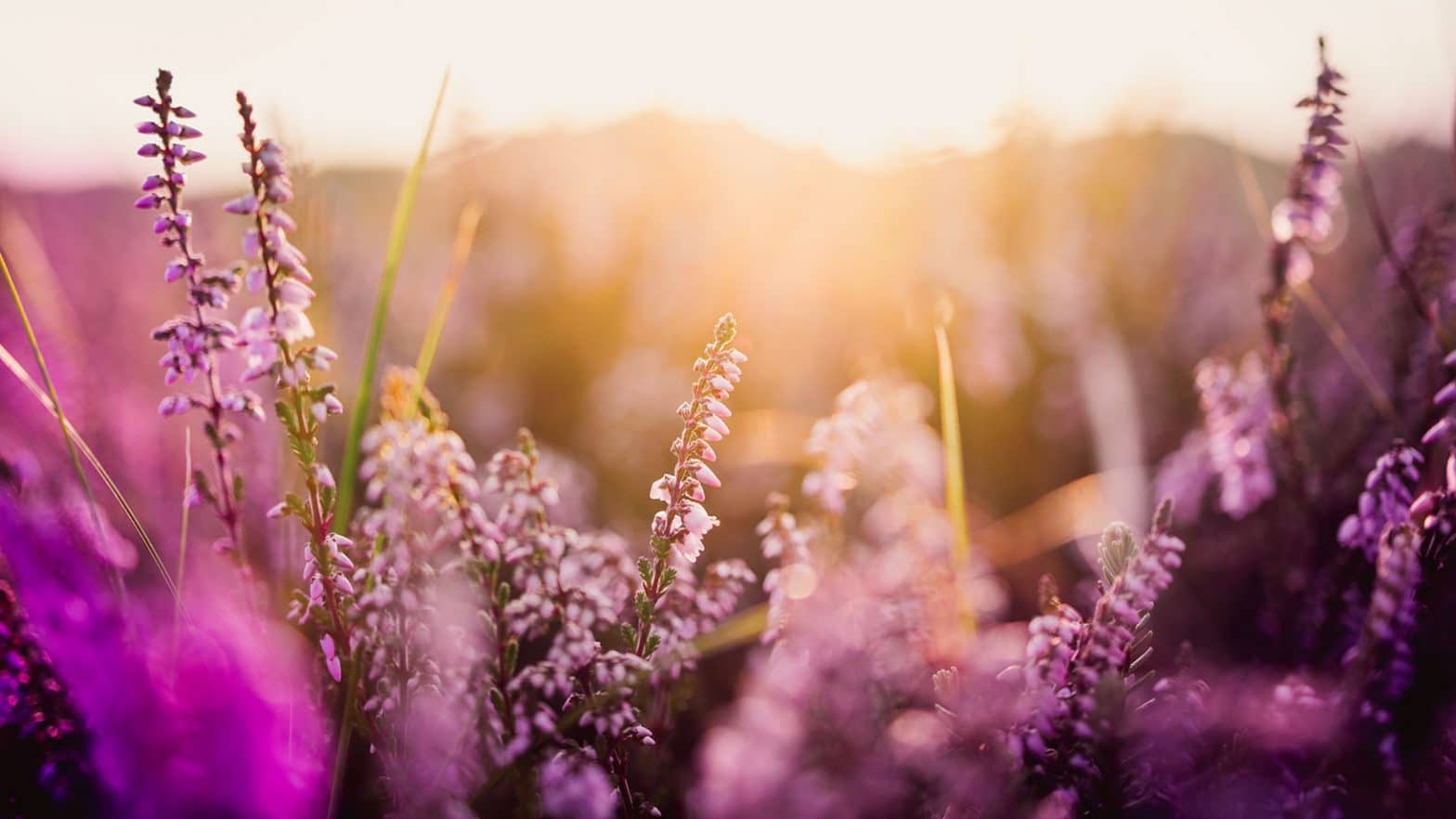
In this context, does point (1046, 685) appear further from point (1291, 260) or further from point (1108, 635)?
point (1291, 260)

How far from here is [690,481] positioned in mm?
1653

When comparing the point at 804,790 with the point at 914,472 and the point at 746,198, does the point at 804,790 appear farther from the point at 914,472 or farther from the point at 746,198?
the point at 746,198

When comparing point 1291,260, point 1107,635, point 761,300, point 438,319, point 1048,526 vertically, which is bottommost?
point 1107,635

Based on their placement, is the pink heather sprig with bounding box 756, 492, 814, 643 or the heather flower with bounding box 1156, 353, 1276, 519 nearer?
the pink heather sprig with bounding box 756, 492, 814, 643

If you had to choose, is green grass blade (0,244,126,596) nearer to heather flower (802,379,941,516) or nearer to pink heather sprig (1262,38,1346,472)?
heather flower (802,379,941,516)

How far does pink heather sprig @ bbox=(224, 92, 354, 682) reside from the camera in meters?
Result: 1.43

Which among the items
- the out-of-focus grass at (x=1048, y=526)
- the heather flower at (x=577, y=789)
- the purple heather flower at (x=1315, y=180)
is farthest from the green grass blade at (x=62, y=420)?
the purple heather flower at (x=1315, y=180)

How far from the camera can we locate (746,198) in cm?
904

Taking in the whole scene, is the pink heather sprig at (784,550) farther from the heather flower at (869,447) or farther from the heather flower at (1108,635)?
the heather flower at (1108,635)

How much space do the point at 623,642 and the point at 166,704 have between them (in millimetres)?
980

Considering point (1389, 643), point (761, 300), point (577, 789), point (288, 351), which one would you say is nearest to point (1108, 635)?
point (1389, 643)

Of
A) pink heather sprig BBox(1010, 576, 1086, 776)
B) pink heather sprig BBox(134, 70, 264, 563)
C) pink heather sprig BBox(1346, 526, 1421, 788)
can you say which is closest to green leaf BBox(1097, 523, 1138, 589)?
pink heather sprig BBox(1010, 576, 1086, 776)

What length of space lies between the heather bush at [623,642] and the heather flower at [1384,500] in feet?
0.05

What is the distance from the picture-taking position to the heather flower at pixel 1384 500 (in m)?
1.72
